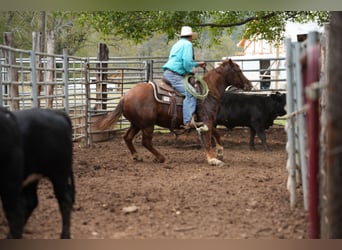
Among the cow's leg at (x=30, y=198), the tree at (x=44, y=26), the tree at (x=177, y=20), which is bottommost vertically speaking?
the cow's leg at (x=30, y=198)

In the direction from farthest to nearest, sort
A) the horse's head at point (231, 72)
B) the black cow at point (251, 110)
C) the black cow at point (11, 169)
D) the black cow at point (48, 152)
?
the black cow at point (251, 110)
the horse's head at point (231, 72)
the black cow at point (48, 152)
the black cow at point (11, 169)

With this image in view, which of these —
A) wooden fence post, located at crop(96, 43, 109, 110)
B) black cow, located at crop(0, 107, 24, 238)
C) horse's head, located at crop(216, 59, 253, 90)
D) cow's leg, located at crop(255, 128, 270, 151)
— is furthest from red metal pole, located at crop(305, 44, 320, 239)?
wooden fence post, located at crop(96, 43, 109, 110)

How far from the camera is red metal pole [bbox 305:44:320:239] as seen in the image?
114 inches

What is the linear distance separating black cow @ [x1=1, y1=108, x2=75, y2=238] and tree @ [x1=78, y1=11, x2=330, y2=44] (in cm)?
491

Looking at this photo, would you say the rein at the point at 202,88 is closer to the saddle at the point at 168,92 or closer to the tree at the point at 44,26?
the saddle at the point at 168,92

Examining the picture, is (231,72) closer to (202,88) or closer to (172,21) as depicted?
(202,88)

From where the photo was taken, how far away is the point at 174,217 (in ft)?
13.0

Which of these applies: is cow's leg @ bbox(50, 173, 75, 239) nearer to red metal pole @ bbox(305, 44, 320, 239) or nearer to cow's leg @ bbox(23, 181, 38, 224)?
cow's leg @ bbox(23, 181, 38, 224)

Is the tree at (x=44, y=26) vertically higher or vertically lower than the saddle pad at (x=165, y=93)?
higher

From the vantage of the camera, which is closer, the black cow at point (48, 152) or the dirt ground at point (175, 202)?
the black cow at point (48, 152)

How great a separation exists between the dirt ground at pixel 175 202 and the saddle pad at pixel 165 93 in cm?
77

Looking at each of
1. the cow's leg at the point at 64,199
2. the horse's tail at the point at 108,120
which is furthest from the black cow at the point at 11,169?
the horse's tail at the point at 108,120

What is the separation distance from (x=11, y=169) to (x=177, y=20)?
569 centimetres

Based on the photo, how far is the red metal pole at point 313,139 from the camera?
9.54ft
